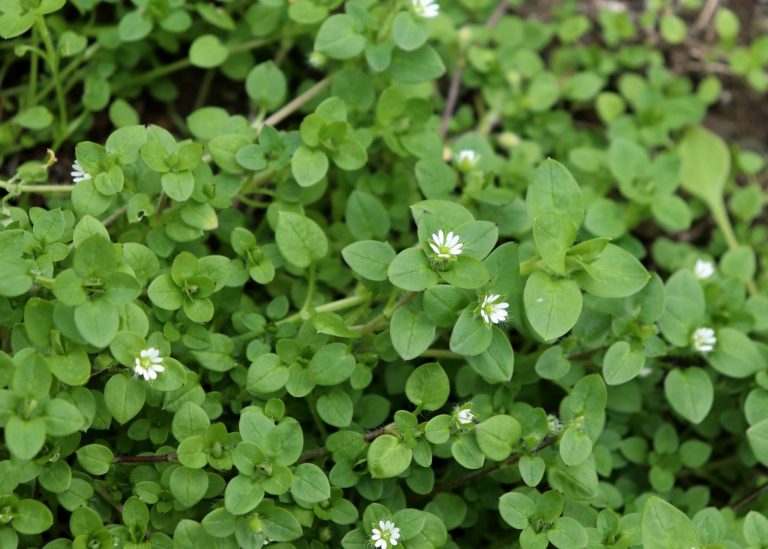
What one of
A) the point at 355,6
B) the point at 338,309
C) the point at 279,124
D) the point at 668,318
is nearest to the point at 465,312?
the point at 338,309

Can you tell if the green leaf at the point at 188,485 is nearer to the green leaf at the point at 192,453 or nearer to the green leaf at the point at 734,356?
the green leaf at the point at 192,453

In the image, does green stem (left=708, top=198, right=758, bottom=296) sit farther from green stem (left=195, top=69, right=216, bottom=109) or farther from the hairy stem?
green stem (left=195, top=69, right=216, bottom=109)

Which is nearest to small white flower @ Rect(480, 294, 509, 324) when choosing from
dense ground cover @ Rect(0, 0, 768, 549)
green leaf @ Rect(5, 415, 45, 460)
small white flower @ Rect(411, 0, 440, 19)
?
dense ground cover @ Rect(0, 0, 768, 549)

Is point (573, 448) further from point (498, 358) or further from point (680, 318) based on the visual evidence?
point (680, 318)

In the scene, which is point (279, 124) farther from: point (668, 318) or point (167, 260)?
point (668, 318)

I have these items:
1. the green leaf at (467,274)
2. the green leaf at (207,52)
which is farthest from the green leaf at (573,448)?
the green leaf at (207,52)

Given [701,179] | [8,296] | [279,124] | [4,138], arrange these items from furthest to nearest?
[701,179]
[279,124]
[4,138]
[8,296]
